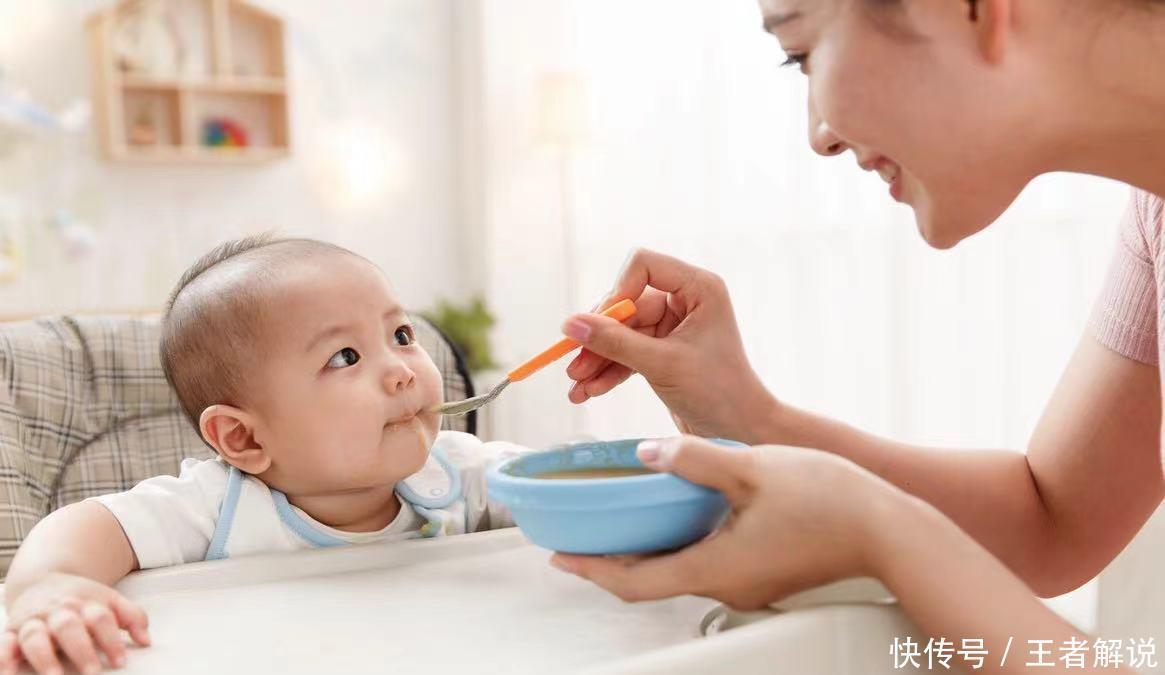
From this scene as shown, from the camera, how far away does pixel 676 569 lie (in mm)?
688

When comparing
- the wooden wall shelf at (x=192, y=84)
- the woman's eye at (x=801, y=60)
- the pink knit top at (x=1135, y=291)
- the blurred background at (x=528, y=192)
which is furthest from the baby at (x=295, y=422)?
the wooden wall shelf at (x=192, y=84)

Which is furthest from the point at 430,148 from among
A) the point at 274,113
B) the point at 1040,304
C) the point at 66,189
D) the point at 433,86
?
the point at 1040,304

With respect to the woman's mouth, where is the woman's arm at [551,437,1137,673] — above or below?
below

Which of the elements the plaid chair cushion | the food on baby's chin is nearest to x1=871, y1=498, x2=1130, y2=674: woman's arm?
the food on baby's chin

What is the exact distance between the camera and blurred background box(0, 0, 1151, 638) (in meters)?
2.88

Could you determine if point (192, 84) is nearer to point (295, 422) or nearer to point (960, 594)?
point (295, 422)

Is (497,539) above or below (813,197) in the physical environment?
below

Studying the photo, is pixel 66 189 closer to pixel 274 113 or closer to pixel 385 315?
pixel 274 113

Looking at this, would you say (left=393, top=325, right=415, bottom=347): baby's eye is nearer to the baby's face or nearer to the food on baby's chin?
the baby's face

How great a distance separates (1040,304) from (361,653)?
242cm

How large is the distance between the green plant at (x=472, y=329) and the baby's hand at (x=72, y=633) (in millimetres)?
3509

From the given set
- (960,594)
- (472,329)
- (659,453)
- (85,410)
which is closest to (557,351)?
(659,453)

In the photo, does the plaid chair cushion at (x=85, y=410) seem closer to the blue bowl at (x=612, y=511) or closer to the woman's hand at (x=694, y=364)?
the woman's hand at (x=694, y=364)

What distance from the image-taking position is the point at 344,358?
3.52 feet
